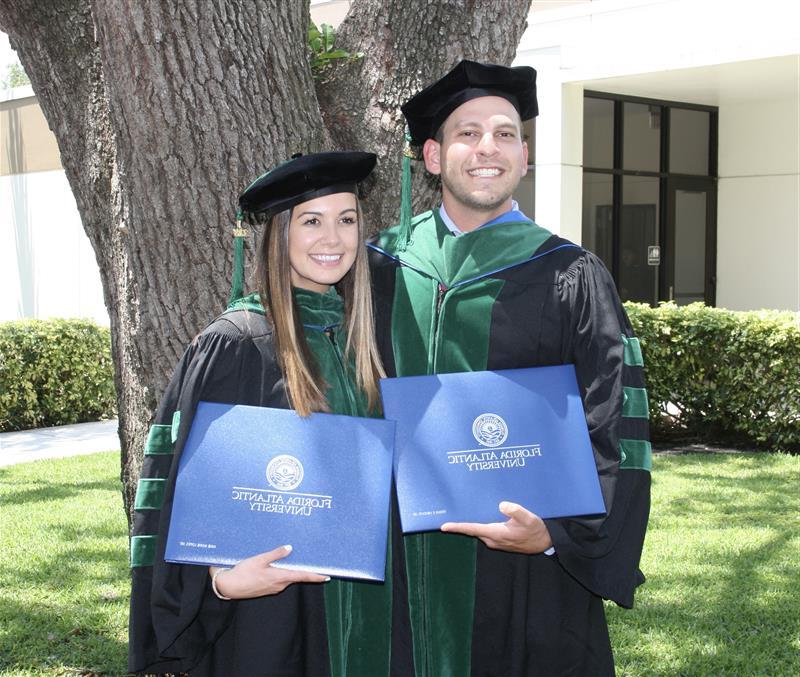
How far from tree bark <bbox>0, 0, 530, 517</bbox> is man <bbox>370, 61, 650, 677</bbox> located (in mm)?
579

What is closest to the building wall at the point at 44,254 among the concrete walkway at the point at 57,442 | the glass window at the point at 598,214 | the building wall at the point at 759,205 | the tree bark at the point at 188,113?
the concrete walkway at the point at 57,442

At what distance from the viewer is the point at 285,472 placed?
7.50 ft

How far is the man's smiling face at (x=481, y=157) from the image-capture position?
8.85ft

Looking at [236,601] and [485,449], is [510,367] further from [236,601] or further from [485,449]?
[236,601]

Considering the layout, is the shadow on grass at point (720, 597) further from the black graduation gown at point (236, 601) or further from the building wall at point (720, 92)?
the building wall at point (720, 92)

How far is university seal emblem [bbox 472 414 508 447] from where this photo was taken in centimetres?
237

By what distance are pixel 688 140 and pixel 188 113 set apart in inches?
483

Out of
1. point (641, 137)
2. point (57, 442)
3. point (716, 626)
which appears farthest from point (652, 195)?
point (716, 626)

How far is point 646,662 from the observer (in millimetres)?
4340

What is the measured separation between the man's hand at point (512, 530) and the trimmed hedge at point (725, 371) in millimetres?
6102

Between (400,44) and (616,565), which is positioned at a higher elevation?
(400,44)

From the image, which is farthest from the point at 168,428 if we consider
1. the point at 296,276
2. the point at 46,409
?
the point at 46,409

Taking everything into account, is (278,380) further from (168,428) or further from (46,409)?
(46,409)

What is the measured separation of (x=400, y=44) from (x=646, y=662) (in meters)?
2.62
